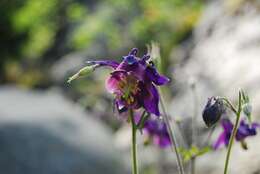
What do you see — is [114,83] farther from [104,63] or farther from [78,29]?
[78,29]

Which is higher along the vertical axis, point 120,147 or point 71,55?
point 71,55

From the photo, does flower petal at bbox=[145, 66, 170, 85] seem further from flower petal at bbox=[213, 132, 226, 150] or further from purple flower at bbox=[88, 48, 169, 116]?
flower petal at bbox=[213, 132, 226, 150]

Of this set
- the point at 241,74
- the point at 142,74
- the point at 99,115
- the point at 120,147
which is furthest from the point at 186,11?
the point at 142,74

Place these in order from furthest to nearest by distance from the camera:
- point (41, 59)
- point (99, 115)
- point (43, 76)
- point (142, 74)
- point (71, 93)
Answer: point (41, 59) < point (43, 76) < point (71, 93) < point (99, 115) < point (142, 74)

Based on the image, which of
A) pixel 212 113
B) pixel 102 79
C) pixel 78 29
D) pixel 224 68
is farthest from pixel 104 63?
pixel 78 29

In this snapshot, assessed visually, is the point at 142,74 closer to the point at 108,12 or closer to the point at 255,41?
the point at 255,41

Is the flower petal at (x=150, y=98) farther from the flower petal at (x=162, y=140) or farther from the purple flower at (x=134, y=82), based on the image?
the flower petal at (x=162, y=140)
